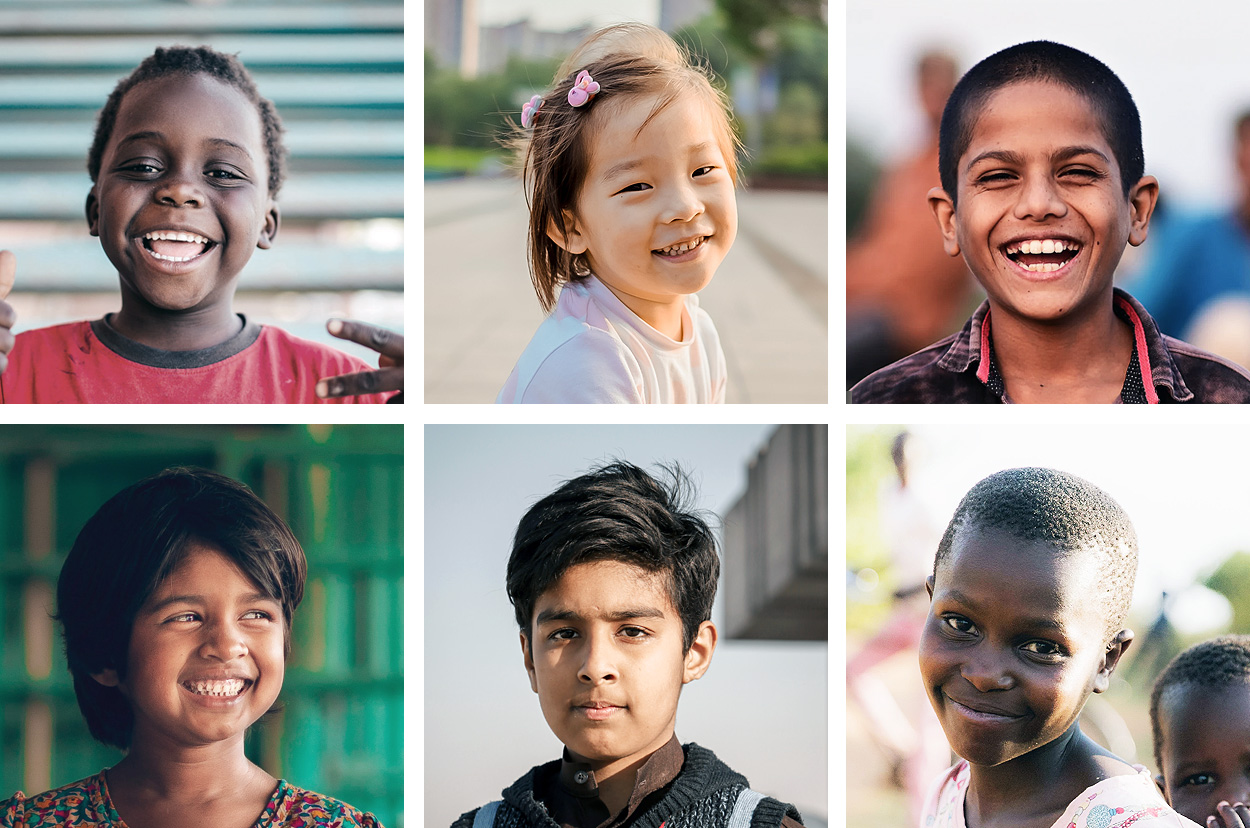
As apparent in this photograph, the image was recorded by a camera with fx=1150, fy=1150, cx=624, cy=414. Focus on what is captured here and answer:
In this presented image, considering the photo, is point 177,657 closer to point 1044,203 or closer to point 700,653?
point 700,653

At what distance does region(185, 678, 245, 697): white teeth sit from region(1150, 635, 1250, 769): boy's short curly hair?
3.76 ft

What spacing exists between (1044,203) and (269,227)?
973mm

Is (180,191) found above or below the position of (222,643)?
above

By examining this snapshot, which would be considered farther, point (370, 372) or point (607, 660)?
point (370, 372)

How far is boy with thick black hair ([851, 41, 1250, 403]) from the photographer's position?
1418mm

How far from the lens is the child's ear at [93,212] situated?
1461 mm

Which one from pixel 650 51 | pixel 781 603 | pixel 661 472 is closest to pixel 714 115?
pixel 650 51

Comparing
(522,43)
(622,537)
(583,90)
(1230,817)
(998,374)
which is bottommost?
(1230,817)

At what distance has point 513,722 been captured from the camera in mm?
1444

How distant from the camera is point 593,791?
1367mm

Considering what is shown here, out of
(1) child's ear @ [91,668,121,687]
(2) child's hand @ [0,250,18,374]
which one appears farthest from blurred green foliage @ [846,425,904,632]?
(2) child's hand @ [0,250,18,374]

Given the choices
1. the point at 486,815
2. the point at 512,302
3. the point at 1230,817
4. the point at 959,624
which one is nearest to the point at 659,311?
the point at 512,302

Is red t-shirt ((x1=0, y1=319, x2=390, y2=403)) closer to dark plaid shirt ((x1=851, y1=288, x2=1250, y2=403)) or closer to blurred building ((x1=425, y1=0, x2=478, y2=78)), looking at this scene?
blurred building ((x1=425, y1=0, x2=478, y2=78))

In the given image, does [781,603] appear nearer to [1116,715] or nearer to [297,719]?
[1116,715]
